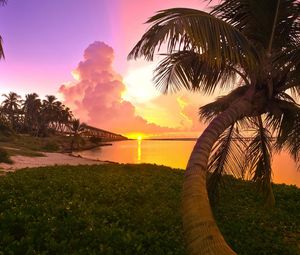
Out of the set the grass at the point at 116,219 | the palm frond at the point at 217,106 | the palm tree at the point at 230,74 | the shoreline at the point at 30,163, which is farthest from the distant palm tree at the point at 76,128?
the palm tree at the point at 230,74

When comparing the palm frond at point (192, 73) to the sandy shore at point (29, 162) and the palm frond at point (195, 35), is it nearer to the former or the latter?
the palm frond at point (195, 35)

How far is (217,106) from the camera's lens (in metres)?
10.1

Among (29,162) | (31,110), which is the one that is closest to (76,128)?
(31,110)

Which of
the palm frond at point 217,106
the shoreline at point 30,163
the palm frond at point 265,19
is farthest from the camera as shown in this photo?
the shoreline at point 30,163

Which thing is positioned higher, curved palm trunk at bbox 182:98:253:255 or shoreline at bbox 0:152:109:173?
shoreline at bbox 0:152:109:173

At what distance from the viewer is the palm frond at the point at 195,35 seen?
4.18 metres

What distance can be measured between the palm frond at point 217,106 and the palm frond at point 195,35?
3535 millimetres

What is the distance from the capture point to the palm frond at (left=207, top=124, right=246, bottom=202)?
8.35 m

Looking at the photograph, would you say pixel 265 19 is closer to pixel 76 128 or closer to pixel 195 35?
pixel 195 35

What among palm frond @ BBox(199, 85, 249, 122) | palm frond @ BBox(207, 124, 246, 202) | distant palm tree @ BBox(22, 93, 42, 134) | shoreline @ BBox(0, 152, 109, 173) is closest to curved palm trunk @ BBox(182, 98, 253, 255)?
palm frond @ BBox(207, 124, 246, 202)

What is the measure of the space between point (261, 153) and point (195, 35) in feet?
17.1

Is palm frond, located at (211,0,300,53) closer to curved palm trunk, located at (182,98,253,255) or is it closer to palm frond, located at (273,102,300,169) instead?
palm frond, located at (273,102,300,169)

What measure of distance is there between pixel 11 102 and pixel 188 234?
290 feet

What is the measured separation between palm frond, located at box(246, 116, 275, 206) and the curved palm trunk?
358 centimetres
